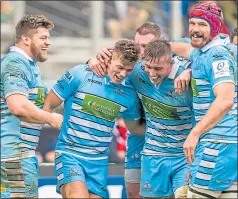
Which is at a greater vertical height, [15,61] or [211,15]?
[211,15]

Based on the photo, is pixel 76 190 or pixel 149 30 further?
pixel 149 30

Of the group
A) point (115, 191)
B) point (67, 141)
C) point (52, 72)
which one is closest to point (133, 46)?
point (67, 141)

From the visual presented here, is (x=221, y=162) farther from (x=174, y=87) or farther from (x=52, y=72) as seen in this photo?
(x=52, y=72)

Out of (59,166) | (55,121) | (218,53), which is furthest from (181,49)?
(55,121)

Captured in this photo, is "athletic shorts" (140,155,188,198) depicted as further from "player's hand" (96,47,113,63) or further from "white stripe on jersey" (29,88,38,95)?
"white stripe on jersey" (29,88,38,95)

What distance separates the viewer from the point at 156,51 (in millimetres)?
7855

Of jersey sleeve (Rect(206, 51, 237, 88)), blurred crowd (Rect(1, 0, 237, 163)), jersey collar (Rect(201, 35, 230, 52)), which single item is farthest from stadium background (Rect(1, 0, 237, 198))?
jersey sleeve (Rect(206, 51, 237, 88))

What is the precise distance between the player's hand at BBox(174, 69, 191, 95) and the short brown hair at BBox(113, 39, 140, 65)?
1.60ft

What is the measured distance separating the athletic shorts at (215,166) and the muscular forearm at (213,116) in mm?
431

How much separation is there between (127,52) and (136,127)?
103 cm

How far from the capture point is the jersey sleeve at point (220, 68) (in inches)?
279

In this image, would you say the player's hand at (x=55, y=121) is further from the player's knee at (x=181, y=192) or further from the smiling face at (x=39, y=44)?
the player's knee at (x=181, y=192)

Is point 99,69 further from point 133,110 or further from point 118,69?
point 133,110

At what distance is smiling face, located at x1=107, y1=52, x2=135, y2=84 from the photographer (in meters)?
7.89
